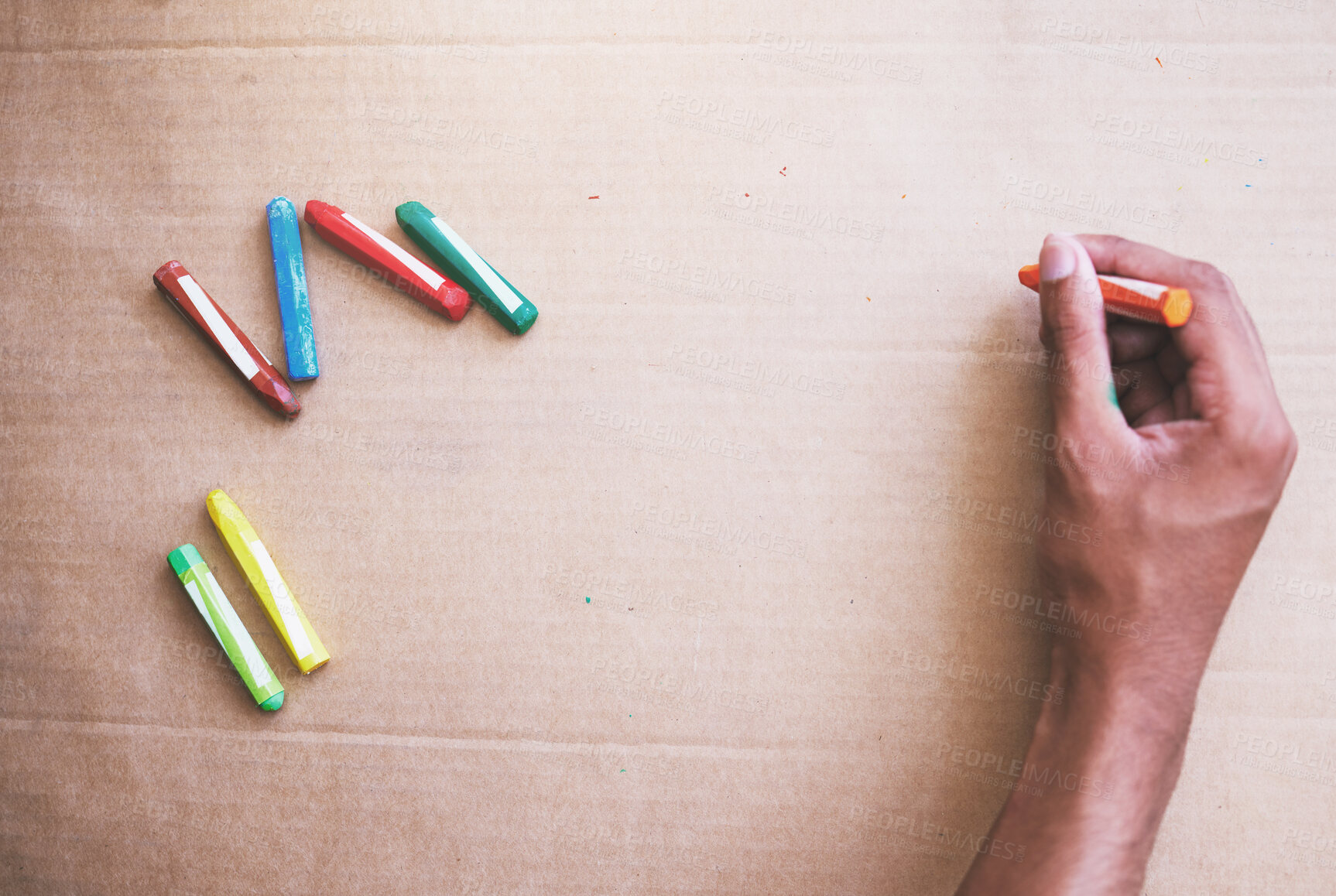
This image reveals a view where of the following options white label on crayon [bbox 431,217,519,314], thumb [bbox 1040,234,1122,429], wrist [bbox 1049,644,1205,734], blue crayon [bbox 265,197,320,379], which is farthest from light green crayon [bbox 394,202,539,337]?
wrist [bbox 1049,644,1205,734]

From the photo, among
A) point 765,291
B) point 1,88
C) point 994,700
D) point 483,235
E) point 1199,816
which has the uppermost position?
point 1,88

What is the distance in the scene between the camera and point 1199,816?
27.0 inches

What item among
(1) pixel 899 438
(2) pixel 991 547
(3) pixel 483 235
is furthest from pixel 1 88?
(2) pixel 991 547

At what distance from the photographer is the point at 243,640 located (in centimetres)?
71

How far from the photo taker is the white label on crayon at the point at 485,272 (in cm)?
71

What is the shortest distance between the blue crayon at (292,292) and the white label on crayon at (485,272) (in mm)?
138

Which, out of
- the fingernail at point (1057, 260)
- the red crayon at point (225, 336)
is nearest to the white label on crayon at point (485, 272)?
the red crayon at point (225, 336)

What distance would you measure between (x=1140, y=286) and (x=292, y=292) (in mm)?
758

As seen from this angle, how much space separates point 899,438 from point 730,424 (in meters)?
0.16

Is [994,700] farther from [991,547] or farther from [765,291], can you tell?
[765,291]

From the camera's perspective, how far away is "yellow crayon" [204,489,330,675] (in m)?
0.70

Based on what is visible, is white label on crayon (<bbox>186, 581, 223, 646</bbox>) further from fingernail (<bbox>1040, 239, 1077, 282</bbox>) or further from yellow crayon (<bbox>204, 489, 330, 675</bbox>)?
fingernail (<bbox>1040, 239, 1077, 282</bbox>)

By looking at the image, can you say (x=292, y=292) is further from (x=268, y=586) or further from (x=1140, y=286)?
(x=1140, y=286)

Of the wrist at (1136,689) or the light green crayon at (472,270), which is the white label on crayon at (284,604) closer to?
the light green crayon at (472,270)
